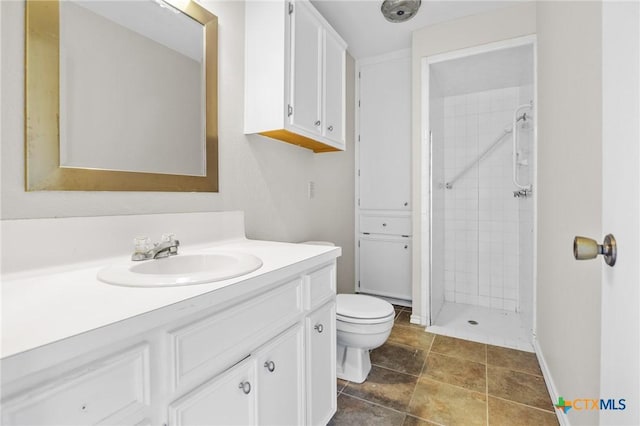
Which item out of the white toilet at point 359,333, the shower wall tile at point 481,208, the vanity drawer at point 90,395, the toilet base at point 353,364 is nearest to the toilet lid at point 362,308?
the white toilet at point 359,333

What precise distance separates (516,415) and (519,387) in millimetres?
262

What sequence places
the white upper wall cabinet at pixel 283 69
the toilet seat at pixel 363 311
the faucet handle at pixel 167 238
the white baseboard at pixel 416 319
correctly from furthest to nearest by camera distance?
the white baseboard at pixel 416 319 → the toilet seat at pixel 363 311 → the white upper wall cabinet at pixel 283 69 → the faucet handle at pixel 167 238

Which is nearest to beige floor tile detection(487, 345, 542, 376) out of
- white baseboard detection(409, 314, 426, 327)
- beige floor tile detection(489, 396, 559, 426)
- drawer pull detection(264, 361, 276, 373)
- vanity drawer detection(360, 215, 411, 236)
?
beige floor tile detection(489, 396, 559, 426)

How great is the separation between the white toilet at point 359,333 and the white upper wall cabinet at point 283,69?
1.02 meters

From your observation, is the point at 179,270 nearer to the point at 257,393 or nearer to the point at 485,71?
the point at 257,393

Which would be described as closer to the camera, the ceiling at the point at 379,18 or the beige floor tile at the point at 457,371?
the beige floor tile at the point at 457,371

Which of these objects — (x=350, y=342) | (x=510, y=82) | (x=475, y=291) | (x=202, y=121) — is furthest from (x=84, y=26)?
(x=475, y=291)

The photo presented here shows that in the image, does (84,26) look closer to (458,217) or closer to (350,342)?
(350,342)

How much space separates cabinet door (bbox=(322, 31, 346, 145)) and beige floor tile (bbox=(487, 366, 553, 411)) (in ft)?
5.59

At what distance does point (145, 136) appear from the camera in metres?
1.16

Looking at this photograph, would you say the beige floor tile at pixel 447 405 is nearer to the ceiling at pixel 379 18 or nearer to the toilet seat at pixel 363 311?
the toilet seat at pixel 363 311

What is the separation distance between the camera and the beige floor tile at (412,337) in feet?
7.02

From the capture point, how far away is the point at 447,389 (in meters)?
1.63

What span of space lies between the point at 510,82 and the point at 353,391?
282cm
